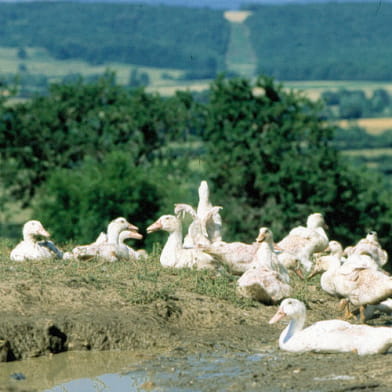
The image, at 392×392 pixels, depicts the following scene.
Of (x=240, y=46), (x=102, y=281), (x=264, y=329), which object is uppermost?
(x=240, y=46)

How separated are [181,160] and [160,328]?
3194 centimetres

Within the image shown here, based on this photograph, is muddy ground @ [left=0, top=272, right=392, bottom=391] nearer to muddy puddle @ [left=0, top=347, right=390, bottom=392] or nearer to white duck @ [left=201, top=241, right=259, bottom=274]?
muddy puddle @ [left=0, top=347, right=390, bottom=392]

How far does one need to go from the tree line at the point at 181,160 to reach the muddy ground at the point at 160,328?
22.7m

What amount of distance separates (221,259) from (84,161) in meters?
30.4

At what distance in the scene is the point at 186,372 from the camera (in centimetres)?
867

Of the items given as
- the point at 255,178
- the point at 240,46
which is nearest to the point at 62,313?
the point at 255,178

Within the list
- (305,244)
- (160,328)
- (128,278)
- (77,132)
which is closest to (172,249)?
(128,278)

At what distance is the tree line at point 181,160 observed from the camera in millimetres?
36062

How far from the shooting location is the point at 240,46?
5225 centimetres

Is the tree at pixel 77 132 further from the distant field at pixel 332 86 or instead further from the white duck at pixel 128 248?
the white duck at pixel 128 248

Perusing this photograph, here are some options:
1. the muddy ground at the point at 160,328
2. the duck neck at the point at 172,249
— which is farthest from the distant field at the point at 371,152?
the muddy ground at the point at 160,328

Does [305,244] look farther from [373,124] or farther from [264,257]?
[373,124]

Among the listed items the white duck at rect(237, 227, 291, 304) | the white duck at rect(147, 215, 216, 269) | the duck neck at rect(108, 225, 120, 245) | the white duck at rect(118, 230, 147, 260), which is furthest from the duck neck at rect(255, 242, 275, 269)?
the duck neck at rect(108, 225, 120, 245)

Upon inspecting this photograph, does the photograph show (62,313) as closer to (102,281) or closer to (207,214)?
Answer: (102,281)
